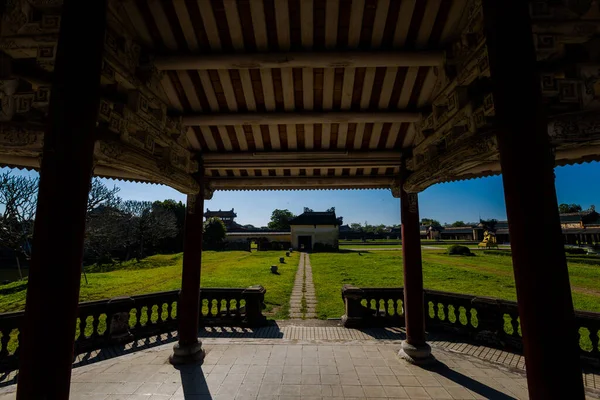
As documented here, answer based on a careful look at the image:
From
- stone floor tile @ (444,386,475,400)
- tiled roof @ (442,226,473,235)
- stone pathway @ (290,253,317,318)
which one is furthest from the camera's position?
tiled roof @ (442,226,473,235)

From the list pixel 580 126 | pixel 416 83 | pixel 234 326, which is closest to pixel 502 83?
pixel 580 126

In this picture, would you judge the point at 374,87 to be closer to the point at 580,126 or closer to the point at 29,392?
the point at 580,126

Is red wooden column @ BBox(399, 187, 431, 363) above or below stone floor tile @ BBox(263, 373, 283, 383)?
above

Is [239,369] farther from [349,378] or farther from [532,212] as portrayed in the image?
[532,212]

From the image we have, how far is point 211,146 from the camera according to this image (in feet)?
16.5

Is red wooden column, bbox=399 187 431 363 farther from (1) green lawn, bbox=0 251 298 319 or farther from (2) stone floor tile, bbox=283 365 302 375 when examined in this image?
(1) green lawn, bbox=0 251 298 319

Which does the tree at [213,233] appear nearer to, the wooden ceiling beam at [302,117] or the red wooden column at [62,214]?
the wooden ceiling beam at [302,117]

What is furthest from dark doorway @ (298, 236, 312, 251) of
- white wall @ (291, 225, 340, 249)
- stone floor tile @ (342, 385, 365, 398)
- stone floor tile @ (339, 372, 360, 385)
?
stone floor tile @ (342, 385, 365, 398)

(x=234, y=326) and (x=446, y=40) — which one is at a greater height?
(x=446, y=40)

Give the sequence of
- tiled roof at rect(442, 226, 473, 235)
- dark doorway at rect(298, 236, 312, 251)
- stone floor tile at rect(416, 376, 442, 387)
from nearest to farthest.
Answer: stone floor tile at rect(416, 376, 442, 387) < dark doorway at rect(298, 236, 312, 251) < tiled roof at rect(442, 226, 473, 235)

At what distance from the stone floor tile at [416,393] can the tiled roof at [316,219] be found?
113 ft

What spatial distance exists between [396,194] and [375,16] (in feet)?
12.4

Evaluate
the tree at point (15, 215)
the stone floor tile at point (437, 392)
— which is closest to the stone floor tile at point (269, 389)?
the stone floor tile at point (437, 392)

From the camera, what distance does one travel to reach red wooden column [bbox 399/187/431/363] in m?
5.00
